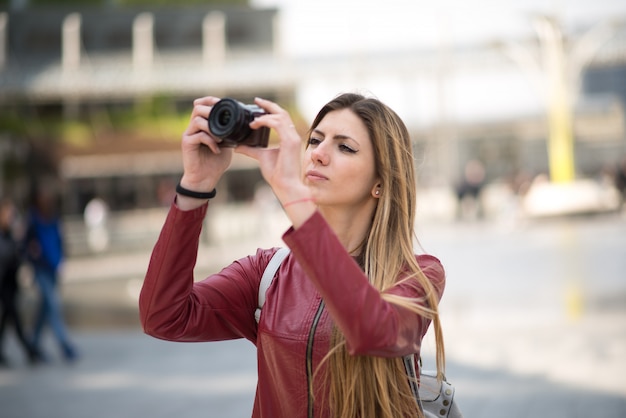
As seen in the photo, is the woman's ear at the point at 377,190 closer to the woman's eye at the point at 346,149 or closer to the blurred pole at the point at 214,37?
the woman's eye at the point at 346,149

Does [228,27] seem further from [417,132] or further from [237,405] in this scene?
[237,405]

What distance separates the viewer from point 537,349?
761 centimetres

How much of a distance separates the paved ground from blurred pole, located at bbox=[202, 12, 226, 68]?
105ft

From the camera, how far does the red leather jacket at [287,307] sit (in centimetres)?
180

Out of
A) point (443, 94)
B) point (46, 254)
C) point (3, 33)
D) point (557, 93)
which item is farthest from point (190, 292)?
point (3, 33)

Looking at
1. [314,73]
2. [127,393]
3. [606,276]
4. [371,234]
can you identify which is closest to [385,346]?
[371,234]

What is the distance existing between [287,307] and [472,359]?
5.54 metres

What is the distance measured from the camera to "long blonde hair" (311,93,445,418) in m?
2.10

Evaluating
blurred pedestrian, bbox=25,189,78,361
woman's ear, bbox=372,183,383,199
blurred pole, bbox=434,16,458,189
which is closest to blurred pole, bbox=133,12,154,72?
blurred pole, bbox=434,16,458,189

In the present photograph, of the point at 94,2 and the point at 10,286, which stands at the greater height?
the point at 94,2

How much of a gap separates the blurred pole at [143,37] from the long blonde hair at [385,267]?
142ft

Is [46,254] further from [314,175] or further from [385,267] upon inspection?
[385,267]

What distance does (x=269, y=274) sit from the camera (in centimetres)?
234

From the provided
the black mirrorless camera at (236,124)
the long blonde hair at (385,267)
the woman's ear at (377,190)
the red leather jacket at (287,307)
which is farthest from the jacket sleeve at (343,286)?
the woman's ear at (377,190)
